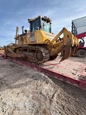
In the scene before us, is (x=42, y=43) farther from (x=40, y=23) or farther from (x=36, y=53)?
(x=40, y=23)

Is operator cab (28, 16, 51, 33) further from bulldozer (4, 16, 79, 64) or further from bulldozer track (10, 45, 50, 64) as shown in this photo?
bulldozer track (10, 45, 50, 64)

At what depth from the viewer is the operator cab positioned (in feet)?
19.7

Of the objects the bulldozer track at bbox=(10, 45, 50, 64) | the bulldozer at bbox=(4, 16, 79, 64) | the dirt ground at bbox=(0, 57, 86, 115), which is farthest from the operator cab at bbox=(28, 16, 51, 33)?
the dirt ground at bbox=(0, 57, 86, 115)

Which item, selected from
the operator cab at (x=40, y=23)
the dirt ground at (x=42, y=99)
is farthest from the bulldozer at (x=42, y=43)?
the dirt ground at (x=42, y=99)

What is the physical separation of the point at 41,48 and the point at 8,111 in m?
3.37

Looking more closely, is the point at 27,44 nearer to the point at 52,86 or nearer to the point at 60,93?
the point at 52,86

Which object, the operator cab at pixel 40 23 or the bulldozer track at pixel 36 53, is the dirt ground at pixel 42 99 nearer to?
the bulldozer track at pixel 36 53

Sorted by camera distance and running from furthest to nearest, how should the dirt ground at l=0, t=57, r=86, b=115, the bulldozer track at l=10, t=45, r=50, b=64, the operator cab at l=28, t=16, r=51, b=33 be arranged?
the operator cab at l=28, t=16, r=51, b=33, the bulldozer track at l=10, t=45, r=50, b=64, the dirt ground at l=0, t=57, r=86, b=115

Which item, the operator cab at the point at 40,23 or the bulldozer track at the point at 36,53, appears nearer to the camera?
the bulldozer track at the point at 36,53

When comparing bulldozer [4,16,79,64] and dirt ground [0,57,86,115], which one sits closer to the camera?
dirt ground [0,57,86,115]

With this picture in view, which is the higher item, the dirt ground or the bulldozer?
the bulldozer

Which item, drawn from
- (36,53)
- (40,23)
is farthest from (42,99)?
(40,23)

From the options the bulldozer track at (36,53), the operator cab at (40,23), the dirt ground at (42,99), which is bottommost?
the dirt ground at (42,99)

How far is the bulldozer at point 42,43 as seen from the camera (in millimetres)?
4556
